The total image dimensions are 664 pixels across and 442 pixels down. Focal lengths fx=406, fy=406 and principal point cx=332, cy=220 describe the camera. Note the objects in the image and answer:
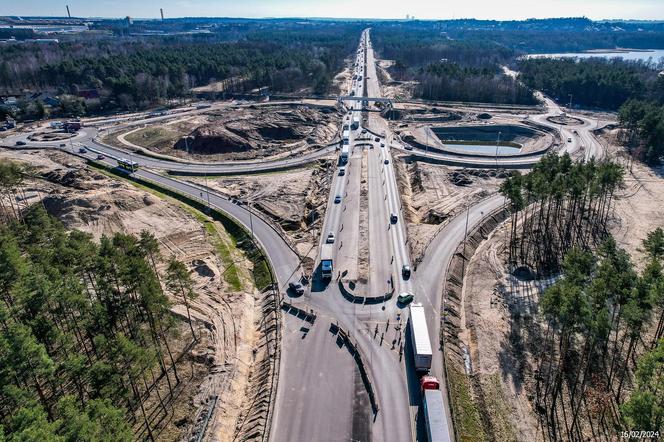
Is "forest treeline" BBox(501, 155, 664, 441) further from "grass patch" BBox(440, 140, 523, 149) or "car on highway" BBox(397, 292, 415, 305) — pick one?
"grass patch" BBox(440, 140, 523, 149)

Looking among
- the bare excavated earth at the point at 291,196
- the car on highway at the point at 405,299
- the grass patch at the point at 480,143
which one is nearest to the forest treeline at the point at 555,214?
the car on highway at the point at 405,299

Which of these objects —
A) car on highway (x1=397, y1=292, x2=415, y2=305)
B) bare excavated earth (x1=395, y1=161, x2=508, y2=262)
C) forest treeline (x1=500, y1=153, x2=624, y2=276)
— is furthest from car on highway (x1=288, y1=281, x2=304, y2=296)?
forest treeline (x1=500, y1=153, x2=624, y2=276)

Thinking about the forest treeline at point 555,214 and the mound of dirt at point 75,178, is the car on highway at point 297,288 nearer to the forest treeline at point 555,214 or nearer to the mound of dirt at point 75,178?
the forest treeline at point 555,214

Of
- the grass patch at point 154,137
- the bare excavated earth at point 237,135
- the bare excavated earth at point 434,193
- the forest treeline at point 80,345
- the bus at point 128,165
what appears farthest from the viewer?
the grass patch at point 154,137

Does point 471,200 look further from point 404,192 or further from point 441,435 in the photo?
point 441,435

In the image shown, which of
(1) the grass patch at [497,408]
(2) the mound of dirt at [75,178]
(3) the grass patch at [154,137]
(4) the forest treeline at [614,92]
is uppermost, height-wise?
(4) the forest treeline at [614,92]

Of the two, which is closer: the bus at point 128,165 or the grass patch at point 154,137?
the bus at point 128,165

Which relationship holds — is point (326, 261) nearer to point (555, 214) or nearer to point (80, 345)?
point (80, 345)

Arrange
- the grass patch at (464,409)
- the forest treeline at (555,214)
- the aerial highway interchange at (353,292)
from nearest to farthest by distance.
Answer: the grass patch at (464,409)
the aerial highway interchange at (353,292)
the forest treeline at (555,214)
